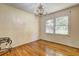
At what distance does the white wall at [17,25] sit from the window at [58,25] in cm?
79

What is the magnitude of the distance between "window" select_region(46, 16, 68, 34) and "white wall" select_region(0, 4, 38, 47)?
788mm

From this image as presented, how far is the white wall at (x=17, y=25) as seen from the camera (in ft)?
11.5

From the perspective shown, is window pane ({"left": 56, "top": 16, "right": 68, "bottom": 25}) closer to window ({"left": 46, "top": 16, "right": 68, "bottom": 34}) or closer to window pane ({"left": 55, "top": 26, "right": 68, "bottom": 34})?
window ({"left": 46, "top": 16, "right": 68, "bottom": 34})

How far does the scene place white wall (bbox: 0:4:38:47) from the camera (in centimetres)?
350

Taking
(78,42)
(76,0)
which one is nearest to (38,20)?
(78,42)

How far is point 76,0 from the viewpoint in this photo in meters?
1.06

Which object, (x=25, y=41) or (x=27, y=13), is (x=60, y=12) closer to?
(x=27, y=13)

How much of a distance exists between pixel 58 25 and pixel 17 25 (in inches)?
84.5

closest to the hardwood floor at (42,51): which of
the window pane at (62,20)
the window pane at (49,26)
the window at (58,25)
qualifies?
the window at (58,25)

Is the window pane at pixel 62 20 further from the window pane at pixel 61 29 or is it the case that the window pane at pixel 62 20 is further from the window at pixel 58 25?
the window pane at pixel 61 29

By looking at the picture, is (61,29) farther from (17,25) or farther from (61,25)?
(17,25)

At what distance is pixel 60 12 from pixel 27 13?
1.71 meters

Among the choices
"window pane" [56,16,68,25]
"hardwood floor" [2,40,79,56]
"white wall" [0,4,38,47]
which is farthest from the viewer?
"window pane" [56,16,68,25]

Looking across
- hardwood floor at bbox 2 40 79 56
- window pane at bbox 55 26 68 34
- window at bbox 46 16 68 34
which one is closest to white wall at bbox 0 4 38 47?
hardwood floor at bbox 2 40 79 56
